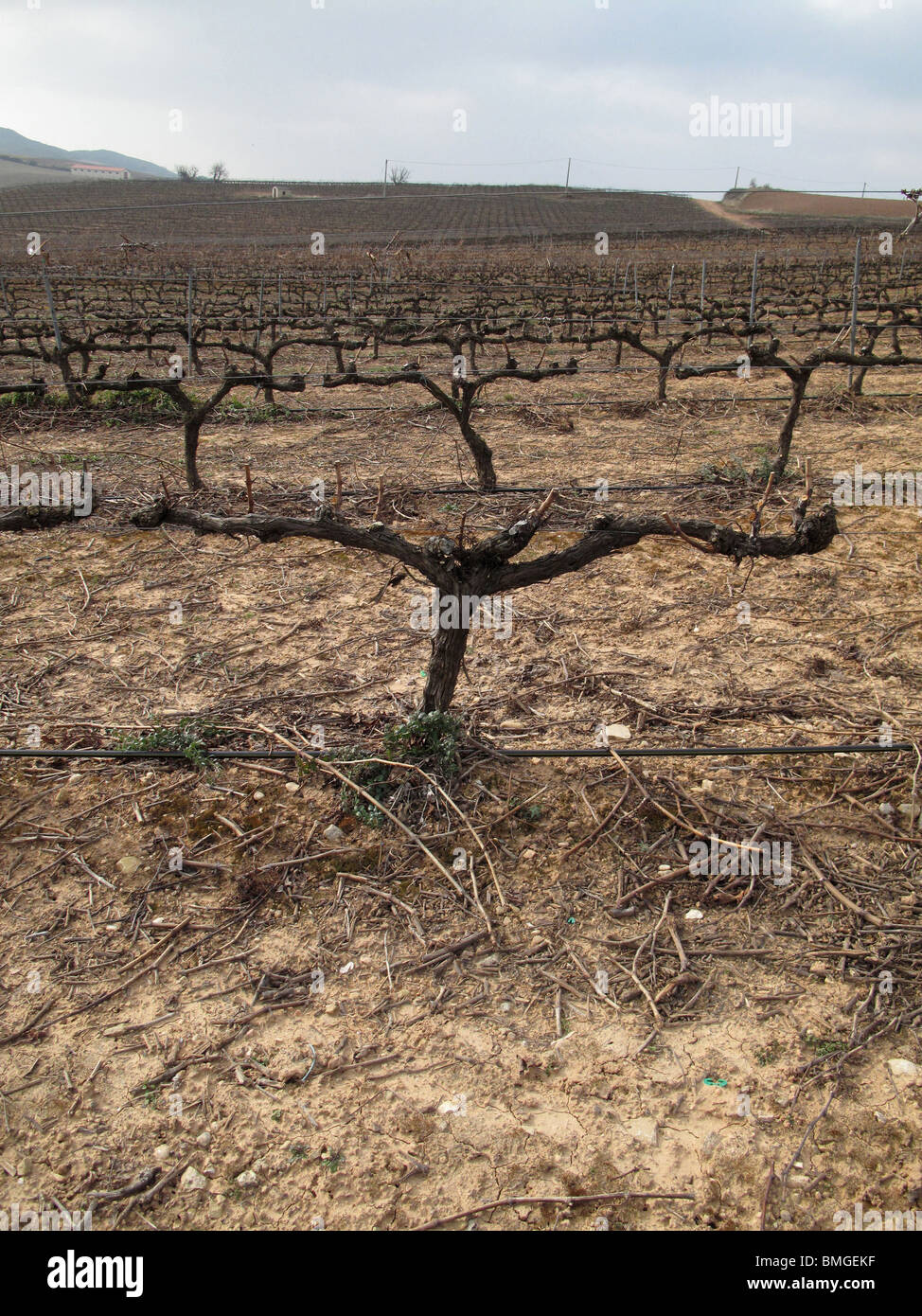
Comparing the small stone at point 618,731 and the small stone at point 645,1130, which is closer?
the small stone at point 645,1130

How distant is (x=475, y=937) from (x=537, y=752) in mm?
1107

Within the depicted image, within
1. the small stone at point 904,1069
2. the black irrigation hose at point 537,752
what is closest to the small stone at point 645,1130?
the small stone at point 904,1069

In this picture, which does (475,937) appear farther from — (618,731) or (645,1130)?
(618,731)

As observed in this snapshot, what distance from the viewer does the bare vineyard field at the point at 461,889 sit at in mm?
2500

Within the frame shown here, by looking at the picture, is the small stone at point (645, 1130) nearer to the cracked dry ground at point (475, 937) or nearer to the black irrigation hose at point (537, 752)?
the cracked dry ground at point (475, 937)

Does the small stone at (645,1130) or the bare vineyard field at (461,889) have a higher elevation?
the bare vineyard field at (461,889)

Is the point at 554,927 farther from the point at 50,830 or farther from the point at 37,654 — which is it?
the point at 37,654

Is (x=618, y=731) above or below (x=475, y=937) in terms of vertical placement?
above

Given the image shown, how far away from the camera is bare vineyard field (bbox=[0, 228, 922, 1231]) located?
98.4 inches

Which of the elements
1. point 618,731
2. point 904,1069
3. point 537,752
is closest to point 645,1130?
point 904,1069

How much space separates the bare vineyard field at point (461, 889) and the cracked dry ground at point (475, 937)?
15mm

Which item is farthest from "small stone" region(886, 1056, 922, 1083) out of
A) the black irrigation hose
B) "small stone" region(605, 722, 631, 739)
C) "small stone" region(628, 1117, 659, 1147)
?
"small stone" region(605, 722, 631, 739)

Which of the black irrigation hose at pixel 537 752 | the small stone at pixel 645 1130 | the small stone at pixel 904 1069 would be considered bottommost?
the small stone at pixel 645 1130

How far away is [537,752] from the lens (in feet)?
13.4
